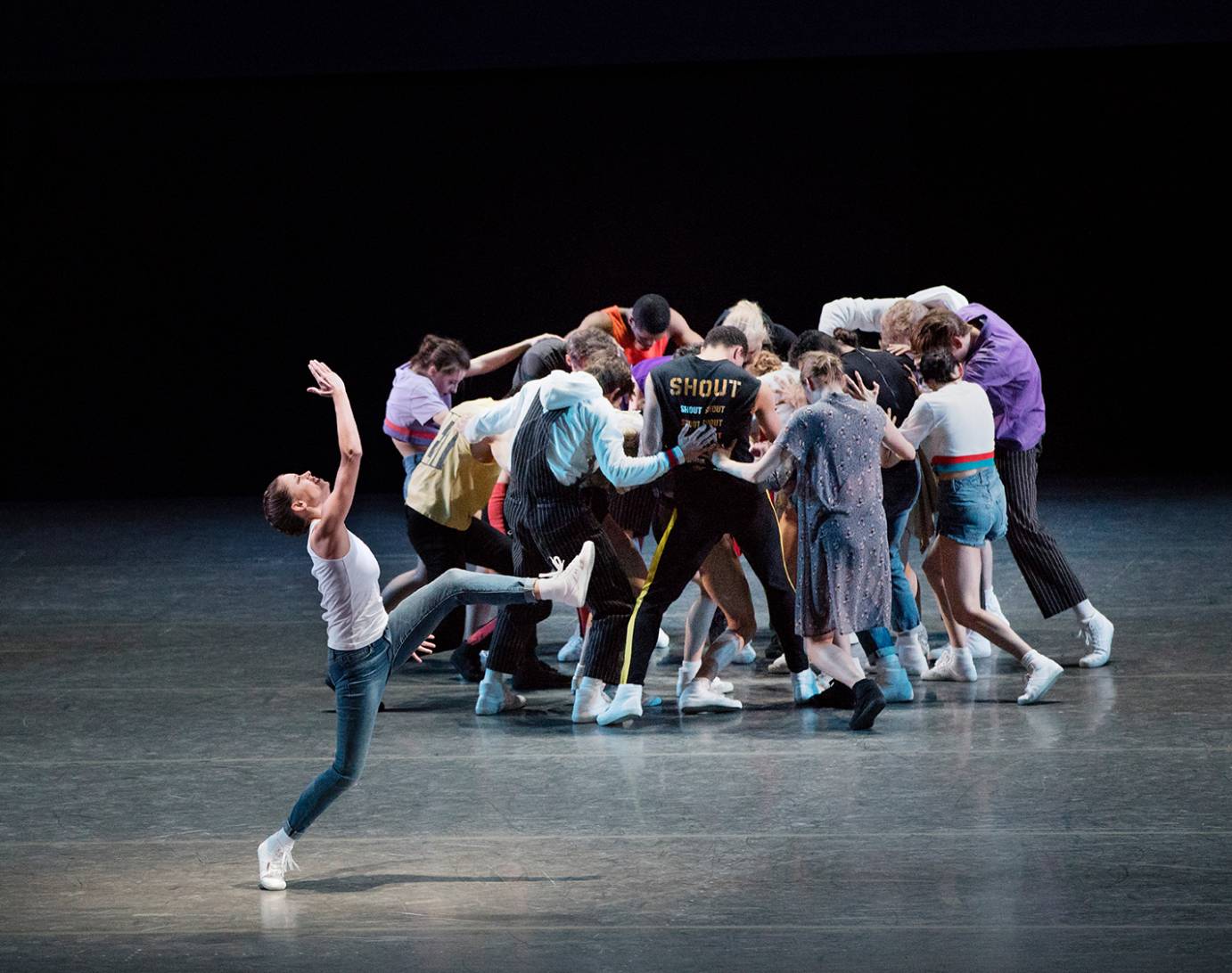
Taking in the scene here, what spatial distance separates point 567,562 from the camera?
17.0 feet

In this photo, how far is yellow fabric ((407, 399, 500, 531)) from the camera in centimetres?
573

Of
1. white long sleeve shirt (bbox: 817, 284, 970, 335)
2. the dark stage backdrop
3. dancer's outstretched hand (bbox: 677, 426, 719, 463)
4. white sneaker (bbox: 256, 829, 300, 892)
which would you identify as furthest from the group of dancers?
the dark stage backdrop

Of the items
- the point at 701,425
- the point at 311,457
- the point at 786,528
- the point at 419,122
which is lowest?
the point at 311,457

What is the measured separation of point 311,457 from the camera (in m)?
12.6

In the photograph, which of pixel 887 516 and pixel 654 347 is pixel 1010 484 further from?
pixel 654 347

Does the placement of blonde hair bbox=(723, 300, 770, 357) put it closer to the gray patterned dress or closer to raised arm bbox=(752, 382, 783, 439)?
raised arm bbox=(752, 382, 783, 439)

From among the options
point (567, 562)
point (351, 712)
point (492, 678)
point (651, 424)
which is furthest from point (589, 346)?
point (351, 712)

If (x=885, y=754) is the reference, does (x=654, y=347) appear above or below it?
above

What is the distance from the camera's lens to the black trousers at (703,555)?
5.15m

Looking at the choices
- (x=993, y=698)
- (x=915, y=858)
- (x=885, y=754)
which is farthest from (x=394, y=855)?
(x=993, y=698)

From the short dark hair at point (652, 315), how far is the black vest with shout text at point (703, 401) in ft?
4.36

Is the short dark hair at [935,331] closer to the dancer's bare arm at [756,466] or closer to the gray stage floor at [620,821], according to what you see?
the dancer's bare arm at [756,466]

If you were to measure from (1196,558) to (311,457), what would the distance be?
713 cm

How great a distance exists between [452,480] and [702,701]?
1.25 metres
